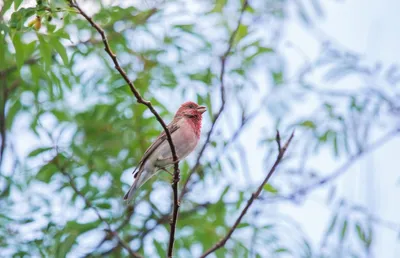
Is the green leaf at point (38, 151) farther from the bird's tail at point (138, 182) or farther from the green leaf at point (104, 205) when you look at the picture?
the bird's tail at point (138, 182)

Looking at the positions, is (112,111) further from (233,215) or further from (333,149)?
(333,149)

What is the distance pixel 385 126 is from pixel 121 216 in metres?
2.88

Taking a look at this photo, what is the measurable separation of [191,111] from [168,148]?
2.06 feet

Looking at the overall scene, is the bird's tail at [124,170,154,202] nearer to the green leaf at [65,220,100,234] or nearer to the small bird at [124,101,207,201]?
the small bird at [124,101,207,201]

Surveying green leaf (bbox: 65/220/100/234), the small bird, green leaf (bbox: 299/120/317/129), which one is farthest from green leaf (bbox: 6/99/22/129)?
green leaf (bbox: 299/120/317/129)

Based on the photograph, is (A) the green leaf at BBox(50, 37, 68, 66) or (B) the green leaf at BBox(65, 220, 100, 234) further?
(B) the green leaf at BBox(65, 220, 100, 234)

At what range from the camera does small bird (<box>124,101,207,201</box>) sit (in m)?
6.17

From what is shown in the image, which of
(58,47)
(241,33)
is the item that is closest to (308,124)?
(241,33)

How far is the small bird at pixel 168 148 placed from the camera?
20.2ft

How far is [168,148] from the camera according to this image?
6273 mm

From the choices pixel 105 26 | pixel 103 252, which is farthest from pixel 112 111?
pixel 103 252

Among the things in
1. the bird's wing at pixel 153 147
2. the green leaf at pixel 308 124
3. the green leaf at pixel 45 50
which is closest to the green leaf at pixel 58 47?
the green leaf at pixel 45 50

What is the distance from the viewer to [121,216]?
755 centimetres

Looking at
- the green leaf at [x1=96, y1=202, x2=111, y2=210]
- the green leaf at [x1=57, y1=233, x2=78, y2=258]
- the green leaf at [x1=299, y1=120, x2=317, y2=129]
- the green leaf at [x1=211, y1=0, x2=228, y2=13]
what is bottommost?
the green leaf at [x1=57, y1=233, x2=78, y2=258]
